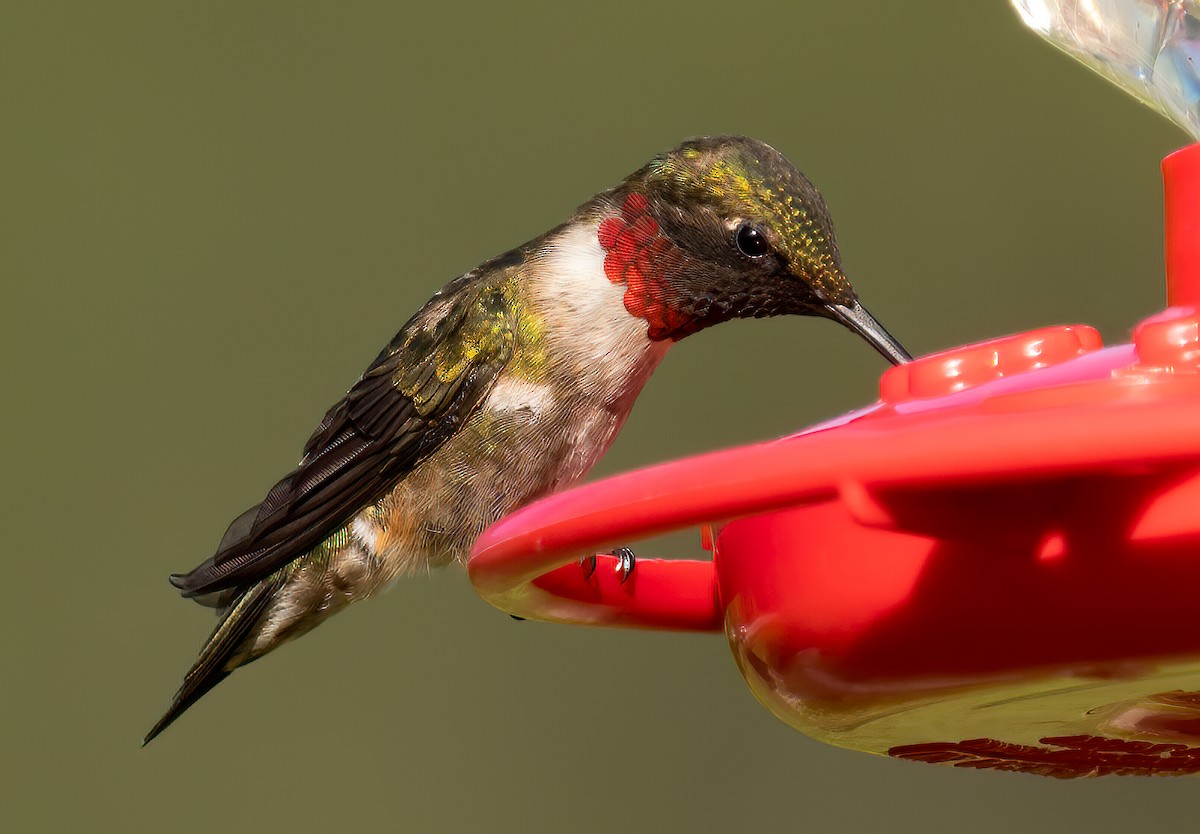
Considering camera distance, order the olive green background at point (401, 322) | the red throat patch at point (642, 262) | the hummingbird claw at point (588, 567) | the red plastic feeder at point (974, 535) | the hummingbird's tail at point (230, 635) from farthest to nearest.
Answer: the olive green background at point (401, 322) → the hummingbird's tail at point (230, 635) → the red throat patch at point (642, 262) → the hummingbird claw at point (588, 567) → the red plastic feeder at point (974, 535)

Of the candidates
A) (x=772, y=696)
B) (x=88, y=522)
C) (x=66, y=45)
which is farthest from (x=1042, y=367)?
(x=66, y=45)

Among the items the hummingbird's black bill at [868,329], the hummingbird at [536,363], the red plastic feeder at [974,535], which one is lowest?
the red plastic feeder at [974,535]

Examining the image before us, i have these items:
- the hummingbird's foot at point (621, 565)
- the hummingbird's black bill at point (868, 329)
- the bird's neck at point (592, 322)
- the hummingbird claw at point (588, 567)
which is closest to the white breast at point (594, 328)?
the bird's neck at point (592, 322)

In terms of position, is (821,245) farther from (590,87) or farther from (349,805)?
(590,87)

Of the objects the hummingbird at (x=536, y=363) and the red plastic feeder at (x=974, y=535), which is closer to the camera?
the red plastic feeder at (x=974, y=535)

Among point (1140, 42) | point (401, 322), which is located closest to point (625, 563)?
point (1140, 42)

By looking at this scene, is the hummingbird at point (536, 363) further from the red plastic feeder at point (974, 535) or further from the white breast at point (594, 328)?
the red plastic feeder at point (974, 535)

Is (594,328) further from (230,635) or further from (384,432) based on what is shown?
(230,635)
